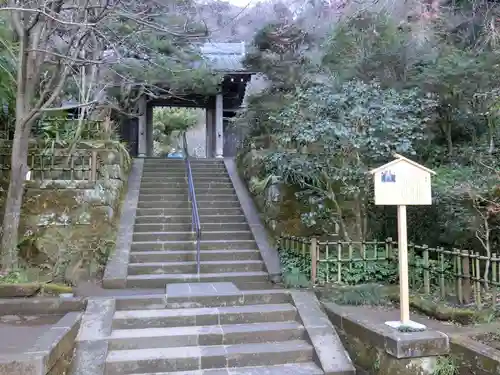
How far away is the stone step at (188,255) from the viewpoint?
7.09 metres

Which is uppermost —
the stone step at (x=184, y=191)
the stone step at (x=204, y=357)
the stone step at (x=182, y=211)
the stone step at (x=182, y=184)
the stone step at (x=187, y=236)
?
the stone step at (x=182, y=184)

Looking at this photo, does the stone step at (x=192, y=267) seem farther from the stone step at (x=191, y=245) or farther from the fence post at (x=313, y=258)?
the fence post at (x=313, y=258)

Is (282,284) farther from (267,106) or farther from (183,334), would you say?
(267,106)

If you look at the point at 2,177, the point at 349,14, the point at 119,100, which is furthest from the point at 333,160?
the point at 119,100

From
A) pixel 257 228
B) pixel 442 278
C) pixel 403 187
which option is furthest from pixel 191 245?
pixel 403 187

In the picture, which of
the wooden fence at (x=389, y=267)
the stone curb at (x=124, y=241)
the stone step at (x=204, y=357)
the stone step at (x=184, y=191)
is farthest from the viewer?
the stone step at (x=184, y=191)

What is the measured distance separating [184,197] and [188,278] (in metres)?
3.17

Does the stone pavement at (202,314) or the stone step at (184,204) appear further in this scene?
the stone step at (184,204)

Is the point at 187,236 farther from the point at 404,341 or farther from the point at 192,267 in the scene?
the point at 404,341

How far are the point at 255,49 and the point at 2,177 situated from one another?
22.0 ft

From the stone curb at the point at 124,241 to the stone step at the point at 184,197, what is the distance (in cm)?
24

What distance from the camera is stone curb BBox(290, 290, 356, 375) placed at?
4.35 meters

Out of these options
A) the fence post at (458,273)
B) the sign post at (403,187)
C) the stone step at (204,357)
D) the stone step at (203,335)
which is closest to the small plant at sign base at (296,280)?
the stone step at (203,335)

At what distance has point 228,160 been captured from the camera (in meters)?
12.1
